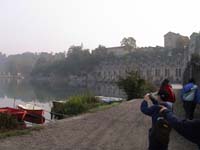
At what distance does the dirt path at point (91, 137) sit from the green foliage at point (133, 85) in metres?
13.4

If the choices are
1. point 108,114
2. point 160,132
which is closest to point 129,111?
point 108,114

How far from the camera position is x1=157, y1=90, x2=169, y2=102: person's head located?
19.4 ft

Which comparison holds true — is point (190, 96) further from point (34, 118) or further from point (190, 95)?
point (34, 118)

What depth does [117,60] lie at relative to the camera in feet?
448

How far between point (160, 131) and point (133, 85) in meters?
22.1

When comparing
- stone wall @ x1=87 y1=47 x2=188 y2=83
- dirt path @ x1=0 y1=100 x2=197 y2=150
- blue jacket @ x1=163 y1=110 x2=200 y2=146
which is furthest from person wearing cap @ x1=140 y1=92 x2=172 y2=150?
stone wall @ x1=87 y1=47 x2=188 y2=83

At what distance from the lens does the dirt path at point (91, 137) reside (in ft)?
29.5

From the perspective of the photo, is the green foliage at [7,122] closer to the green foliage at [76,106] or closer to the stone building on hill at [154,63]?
the green foliage at [76,106]

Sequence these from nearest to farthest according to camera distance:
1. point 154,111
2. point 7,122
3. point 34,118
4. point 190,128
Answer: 1. point 190,128
2. point 154,111
3. point 7,122
4. point 34,118

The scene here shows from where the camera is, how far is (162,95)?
6.00m

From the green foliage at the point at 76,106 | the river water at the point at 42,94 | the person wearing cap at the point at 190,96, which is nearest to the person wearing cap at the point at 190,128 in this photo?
the person wearing cap at the point at 190,96

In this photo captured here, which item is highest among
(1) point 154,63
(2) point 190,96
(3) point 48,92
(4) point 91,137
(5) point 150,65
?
(1) point 154,63

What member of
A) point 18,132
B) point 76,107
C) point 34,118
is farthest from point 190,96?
point 34,118

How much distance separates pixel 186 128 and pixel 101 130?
25.5 ft
